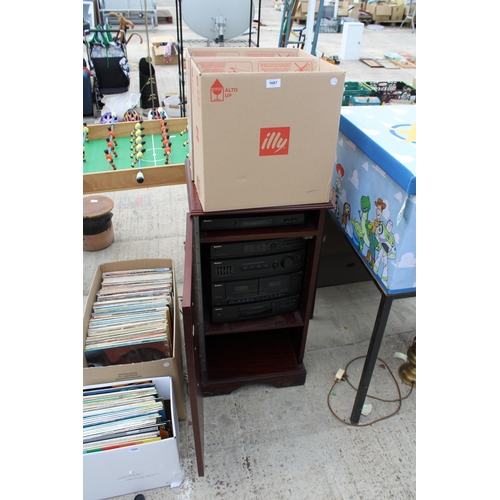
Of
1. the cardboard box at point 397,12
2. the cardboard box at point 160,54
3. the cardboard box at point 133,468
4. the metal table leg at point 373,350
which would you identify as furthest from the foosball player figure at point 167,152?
the cardboard box at point 397,12

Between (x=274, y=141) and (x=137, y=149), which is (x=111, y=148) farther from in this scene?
(x=274, y=141)

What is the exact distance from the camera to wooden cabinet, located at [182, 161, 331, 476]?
1373mm

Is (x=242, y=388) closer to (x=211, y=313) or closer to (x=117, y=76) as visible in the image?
(x=211, y=313)

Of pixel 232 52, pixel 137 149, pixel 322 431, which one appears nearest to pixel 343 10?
pixel 137 149

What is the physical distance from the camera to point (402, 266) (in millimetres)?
1314

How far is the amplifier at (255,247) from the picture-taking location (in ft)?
5.05

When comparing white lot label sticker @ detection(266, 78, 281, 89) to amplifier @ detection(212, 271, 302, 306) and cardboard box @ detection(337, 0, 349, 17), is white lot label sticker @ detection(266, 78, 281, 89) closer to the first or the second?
amplifier @ detection(212, 271, 302, 306)

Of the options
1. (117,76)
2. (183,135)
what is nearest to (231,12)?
(117,76)

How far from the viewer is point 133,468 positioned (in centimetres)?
141

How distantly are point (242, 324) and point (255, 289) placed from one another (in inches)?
7.6

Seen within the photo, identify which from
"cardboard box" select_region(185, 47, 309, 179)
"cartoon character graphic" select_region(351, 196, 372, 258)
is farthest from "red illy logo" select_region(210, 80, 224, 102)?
"cartoon character graphic" select_region(351, 196, 372, 258)

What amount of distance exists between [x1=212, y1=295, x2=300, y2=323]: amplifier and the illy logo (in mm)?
719

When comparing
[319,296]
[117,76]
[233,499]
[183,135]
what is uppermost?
[117,76]

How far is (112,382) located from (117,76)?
400 cm
